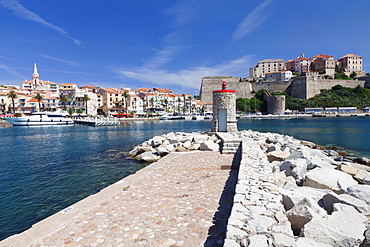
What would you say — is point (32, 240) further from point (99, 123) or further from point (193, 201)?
point (99, 123)

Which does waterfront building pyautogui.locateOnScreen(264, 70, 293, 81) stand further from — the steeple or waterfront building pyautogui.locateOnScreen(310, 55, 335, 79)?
the steeple

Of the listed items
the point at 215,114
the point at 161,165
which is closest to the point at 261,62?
the point at 215,114

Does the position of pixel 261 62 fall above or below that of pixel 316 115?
above

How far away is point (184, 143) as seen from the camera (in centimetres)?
1286

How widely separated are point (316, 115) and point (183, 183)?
256 feet

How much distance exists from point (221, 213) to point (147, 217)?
1.36m

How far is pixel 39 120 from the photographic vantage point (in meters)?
49.7

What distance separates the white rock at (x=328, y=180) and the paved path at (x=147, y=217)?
191 centimetres

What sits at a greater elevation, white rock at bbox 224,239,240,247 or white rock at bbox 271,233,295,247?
white rock at bbox 271,233,295,247

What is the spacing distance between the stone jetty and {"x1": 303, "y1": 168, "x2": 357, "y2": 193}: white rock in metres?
0.02

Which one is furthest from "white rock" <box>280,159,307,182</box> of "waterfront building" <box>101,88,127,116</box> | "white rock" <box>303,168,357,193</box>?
"waterfront building" <box>101,88,127,116</box>

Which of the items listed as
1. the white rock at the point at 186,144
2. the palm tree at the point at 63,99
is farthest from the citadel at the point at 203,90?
the white rock at the point at 186,144

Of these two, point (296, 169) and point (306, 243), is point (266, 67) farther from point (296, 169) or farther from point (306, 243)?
point (306, 243)

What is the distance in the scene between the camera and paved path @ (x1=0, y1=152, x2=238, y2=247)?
3.45m
